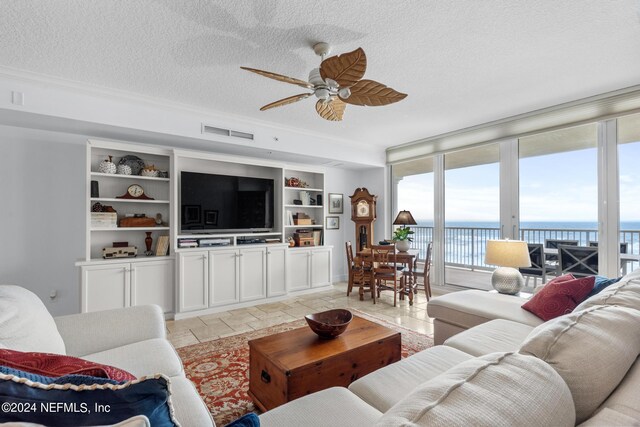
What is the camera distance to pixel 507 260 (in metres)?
2.74

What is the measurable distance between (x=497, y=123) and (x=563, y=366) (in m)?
4.06

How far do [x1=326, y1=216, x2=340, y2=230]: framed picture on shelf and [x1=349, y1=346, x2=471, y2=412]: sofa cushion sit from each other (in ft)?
13.5

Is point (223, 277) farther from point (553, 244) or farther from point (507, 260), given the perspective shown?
point (553, 244)

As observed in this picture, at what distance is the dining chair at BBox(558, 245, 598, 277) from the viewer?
3.37 metres

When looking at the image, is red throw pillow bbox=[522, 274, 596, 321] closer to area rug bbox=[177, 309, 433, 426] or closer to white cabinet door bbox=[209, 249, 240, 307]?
area rug bbox=[177, 309, 433, 426]

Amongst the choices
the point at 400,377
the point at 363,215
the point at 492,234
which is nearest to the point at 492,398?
the point at 400,377

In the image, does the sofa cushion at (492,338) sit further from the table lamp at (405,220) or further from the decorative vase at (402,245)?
the table lamp at (405,220)

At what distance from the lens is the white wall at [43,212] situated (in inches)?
125

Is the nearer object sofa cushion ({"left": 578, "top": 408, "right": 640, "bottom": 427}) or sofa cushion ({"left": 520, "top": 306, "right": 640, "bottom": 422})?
sofa cushion ({"left": 578, "top": 408, "right": 640, "bottom": 427})

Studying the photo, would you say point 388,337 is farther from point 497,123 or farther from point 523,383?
point 497,123

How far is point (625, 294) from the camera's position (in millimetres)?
1289

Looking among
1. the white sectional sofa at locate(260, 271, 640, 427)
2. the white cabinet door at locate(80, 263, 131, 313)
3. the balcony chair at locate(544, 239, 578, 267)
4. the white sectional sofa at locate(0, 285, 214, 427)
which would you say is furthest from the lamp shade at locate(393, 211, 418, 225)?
the white cabinet door at locate(80, 263, 131, 313)

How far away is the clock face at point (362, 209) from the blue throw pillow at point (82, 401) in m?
4.90

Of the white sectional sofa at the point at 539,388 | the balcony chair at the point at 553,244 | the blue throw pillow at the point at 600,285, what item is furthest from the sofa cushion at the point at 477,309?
the balcony chair at the point at 553,244
